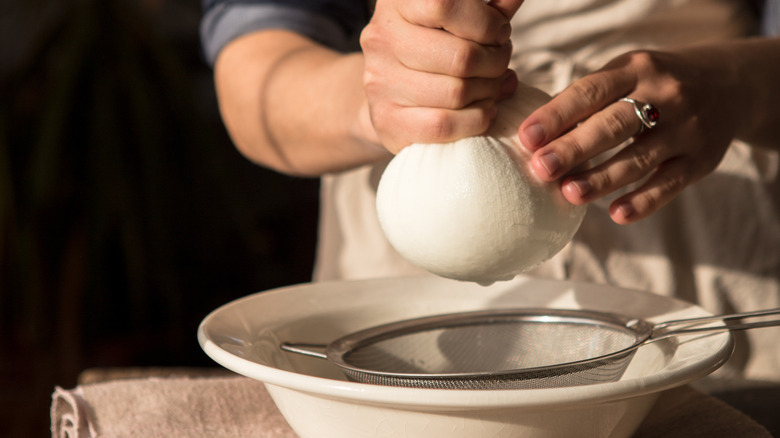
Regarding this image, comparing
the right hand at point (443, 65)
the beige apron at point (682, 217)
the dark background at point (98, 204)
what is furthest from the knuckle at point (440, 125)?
the dark background at point (98, 204)

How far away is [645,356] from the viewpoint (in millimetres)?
501

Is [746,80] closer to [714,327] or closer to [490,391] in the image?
[714,327]

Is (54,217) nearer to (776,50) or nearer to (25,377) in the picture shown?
(25,377)

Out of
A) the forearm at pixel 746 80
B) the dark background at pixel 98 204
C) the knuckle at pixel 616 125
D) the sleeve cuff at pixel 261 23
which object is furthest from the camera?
the dark background at pixel 98 204

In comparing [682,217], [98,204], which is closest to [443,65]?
[682,217]

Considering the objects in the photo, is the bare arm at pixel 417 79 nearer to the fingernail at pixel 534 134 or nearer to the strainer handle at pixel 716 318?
the fingernail at pixel 534 134

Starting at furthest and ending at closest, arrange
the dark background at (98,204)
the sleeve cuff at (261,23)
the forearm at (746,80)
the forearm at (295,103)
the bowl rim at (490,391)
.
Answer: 1. the dark background at (98,204)
2. the sleeve cuff at (261,23)
3. the forearm at (295,103)
4. the forearm at (746,80)
5. the bowl rim at (490,391)

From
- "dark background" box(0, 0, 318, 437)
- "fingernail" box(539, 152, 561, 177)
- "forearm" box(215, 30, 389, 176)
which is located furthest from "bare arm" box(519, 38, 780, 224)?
"dark background" box(0, 0, 318, 437)

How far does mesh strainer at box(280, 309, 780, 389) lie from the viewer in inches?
19.6

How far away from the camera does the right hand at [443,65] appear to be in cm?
43

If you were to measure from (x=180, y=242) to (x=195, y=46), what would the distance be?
2.09 feet

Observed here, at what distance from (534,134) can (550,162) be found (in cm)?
2

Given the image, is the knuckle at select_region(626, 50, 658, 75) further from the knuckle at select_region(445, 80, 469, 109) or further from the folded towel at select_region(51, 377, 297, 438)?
the folded towel at select_region(51, 377, 297, 438)

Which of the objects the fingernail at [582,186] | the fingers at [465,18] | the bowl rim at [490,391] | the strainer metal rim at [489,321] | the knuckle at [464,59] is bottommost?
the strainer metal rim at [489,321]
